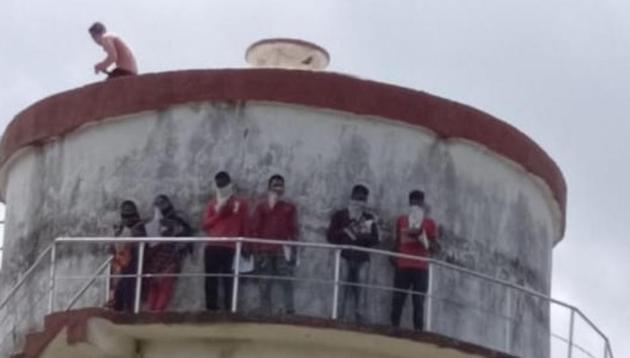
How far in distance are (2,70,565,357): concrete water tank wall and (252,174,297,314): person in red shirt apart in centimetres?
11

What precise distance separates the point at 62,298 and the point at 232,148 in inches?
83.3

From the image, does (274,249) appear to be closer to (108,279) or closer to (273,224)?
(273,224)

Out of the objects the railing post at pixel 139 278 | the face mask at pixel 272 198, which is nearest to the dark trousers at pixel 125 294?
the railing post at pixel 139 278

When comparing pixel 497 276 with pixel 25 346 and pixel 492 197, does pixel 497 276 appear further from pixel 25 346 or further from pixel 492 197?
pixel 25 346

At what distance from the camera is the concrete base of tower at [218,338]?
80.6 feet

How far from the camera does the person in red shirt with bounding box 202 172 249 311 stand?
25.2 m

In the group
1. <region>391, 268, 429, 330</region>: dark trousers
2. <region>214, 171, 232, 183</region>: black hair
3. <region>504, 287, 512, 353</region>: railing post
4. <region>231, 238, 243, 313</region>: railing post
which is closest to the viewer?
<region>231, 238, 243, 313</region>: railing post

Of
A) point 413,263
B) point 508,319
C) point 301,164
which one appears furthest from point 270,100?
point 508,319

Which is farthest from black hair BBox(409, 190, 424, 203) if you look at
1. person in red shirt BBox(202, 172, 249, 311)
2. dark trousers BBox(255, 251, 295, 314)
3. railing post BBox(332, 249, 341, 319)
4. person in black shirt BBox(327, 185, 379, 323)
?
person in red shirt BBox(202, 172, 249, 311)

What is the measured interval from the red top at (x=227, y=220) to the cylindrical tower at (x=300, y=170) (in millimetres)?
318

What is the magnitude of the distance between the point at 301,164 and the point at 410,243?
1.29 metres

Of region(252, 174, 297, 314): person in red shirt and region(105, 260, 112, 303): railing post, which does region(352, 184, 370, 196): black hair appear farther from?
region(105, 260, 112, 303): railing post

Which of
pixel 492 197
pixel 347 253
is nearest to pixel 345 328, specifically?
pixel 347 253

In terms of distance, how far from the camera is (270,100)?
26.2 metres
